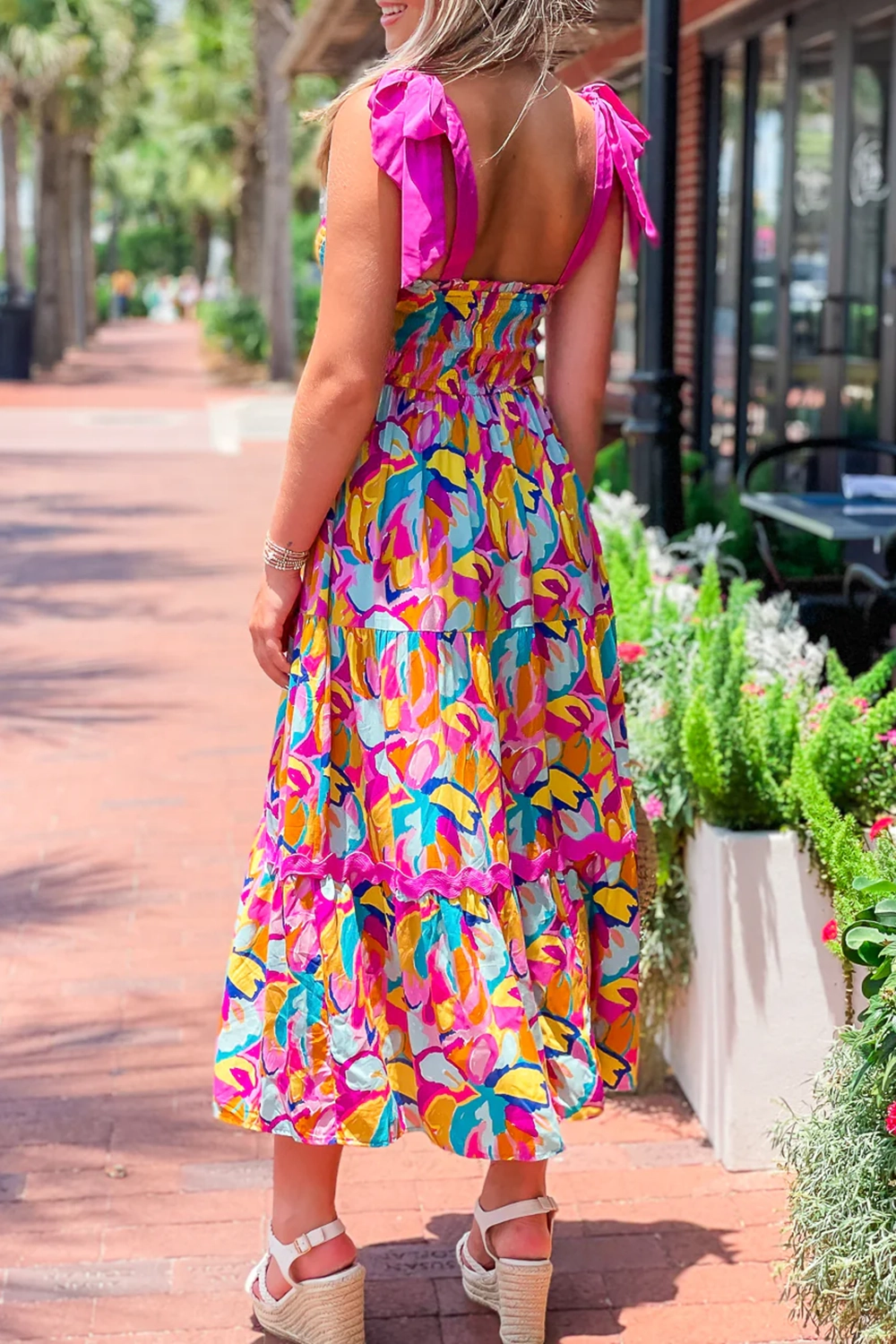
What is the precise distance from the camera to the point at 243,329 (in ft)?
105

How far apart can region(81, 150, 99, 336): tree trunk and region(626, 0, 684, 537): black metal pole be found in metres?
41.4

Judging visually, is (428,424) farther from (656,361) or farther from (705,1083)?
(656,361)

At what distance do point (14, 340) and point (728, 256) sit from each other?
1864 cm

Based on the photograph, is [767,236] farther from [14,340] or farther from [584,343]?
[14,340]

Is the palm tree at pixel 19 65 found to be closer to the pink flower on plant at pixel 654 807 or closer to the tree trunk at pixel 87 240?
the tree trunk at pixel 87 240

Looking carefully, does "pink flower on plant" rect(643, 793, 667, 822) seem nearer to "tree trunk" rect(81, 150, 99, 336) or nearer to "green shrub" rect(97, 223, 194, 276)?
"tree trunk" rect(81, 150, 99, 336)

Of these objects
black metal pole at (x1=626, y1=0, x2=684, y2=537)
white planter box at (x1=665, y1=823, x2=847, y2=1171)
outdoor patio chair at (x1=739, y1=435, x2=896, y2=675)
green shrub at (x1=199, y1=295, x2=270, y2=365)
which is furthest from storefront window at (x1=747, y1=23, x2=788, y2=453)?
green shrub at (x1=199, y1=295, x2=270, y2=365)

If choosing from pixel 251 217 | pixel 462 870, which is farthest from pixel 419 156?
pixel 251 217

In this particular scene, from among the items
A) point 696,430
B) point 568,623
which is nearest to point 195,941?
point 568,623

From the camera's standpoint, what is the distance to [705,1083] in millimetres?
3260

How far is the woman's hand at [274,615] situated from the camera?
2434 millimetres

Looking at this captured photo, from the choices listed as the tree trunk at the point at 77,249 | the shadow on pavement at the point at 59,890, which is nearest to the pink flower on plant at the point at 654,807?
the shadow on pavement at the point at 59,890

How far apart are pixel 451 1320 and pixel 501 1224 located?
21cm

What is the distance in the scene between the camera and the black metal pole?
505 centimetres
